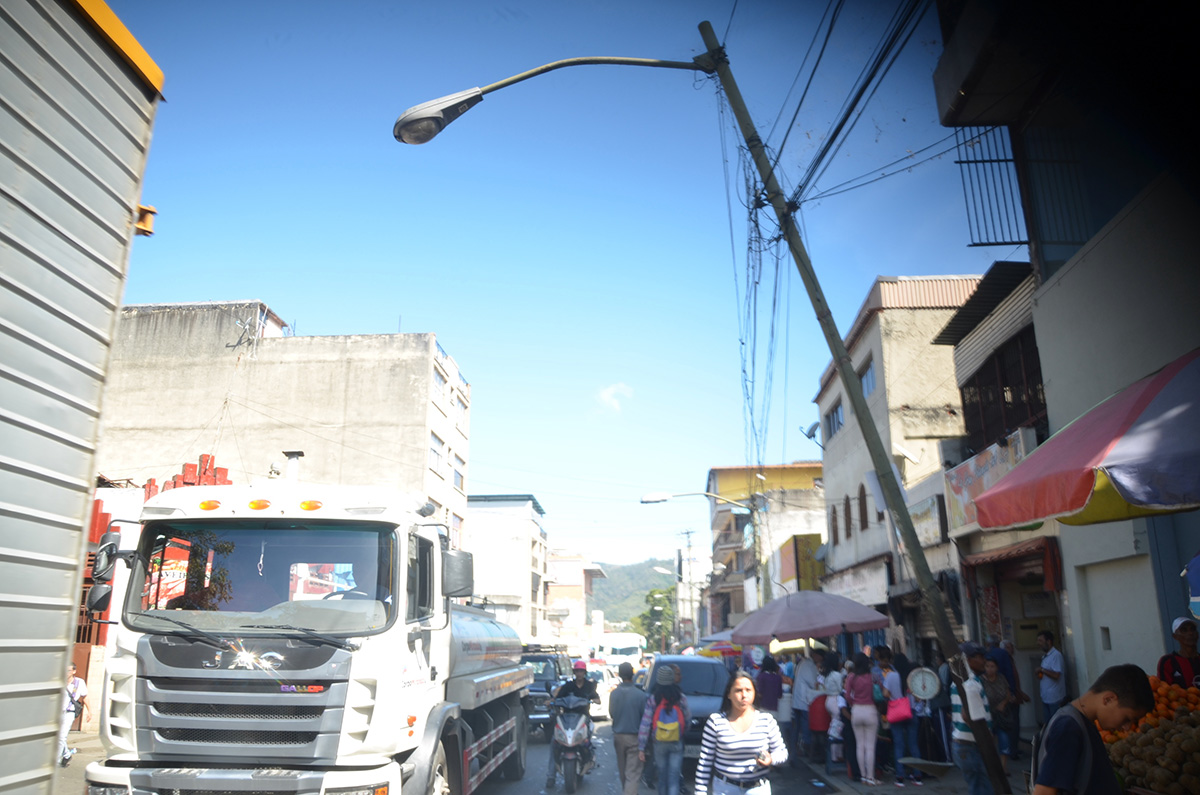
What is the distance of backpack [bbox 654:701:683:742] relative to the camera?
8.19 metres

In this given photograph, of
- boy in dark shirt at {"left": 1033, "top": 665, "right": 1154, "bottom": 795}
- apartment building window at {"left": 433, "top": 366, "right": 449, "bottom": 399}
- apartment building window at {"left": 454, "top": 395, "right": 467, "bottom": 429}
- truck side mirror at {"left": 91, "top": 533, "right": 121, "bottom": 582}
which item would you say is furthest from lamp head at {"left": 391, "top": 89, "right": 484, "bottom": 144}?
apartment building window at {"left": 454, "top": 395, "right": 467, "bottom": 429}

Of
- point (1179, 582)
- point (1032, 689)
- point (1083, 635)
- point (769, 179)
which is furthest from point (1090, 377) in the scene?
point (1032, 689)

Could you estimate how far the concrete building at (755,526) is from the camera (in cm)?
3375

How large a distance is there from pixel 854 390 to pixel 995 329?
24.4ft

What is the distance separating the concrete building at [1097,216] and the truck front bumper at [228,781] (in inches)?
254

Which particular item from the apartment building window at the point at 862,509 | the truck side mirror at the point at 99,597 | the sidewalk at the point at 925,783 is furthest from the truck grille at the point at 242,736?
the apartment building window at the point at 862,509

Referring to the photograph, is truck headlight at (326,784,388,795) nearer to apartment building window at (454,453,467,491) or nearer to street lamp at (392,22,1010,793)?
street lamp at (392,22,1010,793)

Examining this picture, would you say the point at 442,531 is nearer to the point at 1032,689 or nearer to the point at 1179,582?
the point at 1179,582

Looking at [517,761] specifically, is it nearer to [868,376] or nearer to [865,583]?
[865,583]

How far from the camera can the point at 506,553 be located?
65062 millimetres

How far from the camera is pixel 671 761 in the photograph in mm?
8227

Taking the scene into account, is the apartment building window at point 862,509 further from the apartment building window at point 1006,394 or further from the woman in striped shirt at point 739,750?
the woman in striped shirt at point 739,750

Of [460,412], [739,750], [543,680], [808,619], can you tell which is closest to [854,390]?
[739,750]

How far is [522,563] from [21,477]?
63.5 m
